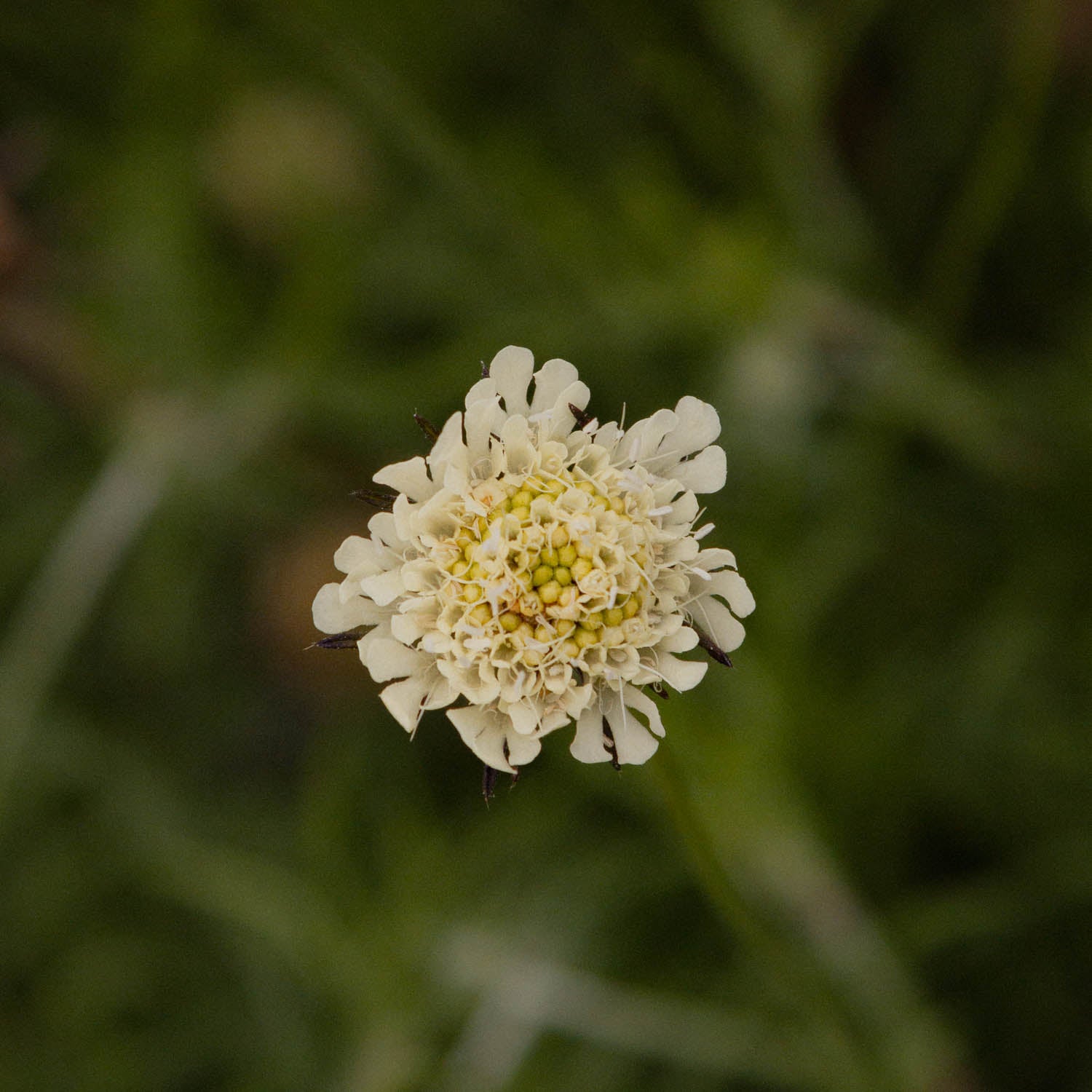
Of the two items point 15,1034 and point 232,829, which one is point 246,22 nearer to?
point 232,829

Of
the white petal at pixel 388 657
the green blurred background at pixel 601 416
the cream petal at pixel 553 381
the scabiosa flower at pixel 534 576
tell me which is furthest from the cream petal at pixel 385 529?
the green blurred background at pixel 601 416

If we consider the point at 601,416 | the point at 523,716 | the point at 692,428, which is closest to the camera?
the point at 523,716

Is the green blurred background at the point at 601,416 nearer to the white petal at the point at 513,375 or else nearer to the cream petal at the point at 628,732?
the cream petal at the point at 628,732

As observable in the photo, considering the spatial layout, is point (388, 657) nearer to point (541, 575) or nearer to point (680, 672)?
point (541, 575)

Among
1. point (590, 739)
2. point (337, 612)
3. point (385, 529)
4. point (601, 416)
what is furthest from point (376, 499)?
point (601, 416)

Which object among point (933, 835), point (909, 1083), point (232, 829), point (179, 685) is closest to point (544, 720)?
point (909, 1083)

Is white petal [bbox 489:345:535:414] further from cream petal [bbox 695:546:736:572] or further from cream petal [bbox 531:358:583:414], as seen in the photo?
cream petal [bbox 695:546:736:572]
